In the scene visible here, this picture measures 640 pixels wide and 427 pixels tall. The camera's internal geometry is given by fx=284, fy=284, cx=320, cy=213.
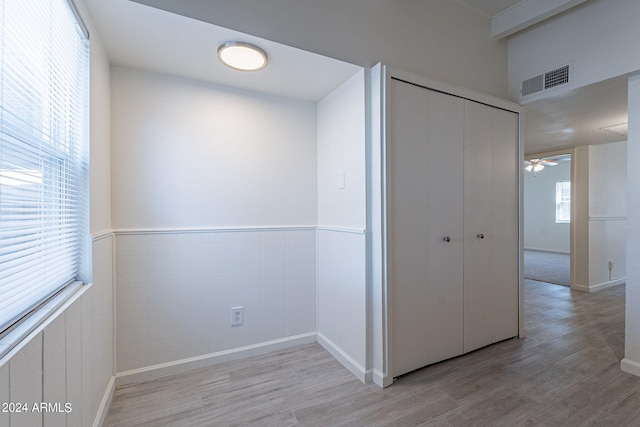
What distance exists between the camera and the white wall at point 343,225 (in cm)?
197

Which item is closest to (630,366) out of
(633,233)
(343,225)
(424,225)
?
(633,233)

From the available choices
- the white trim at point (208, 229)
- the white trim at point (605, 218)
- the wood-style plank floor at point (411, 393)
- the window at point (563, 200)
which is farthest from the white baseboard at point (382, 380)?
the window at point (563, 200)

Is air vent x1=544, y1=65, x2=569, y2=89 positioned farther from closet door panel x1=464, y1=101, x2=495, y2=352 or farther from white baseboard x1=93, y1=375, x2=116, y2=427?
white baseboard x1=93, y1=375, x2=116, y2=427

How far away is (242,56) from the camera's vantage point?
1.73 meters

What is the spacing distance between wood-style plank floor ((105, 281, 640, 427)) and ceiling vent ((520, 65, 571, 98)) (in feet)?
7.18

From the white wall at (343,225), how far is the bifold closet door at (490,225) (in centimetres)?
91

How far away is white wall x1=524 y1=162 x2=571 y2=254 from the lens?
301 inches

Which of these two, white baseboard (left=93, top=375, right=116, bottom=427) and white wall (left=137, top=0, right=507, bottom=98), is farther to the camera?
white wall (left=137, top=0, right=507, bottom=98)

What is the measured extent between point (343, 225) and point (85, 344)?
1.60 meters

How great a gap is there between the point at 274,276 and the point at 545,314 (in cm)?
309

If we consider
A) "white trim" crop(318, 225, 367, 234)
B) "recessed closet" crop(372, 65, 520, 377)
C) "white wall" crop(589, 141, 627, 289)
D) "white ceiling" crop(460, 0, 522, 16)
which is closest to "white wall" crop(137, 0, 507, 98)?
"white ceiling" crop(460, 0, 522, 16)

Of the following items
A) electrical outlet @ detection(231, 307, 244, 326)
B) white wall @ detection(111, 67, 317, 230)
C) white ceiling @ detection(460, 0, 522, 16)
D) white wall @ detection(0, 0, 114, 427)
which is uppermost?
white ceiling @ detection(460, 0, 522, 16)

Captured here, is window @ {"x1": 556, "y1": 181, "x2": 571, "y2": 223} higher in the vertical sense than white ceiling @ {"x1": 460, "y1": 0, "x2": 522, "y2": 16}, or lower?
lower

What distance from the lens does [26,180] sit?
92 cm
